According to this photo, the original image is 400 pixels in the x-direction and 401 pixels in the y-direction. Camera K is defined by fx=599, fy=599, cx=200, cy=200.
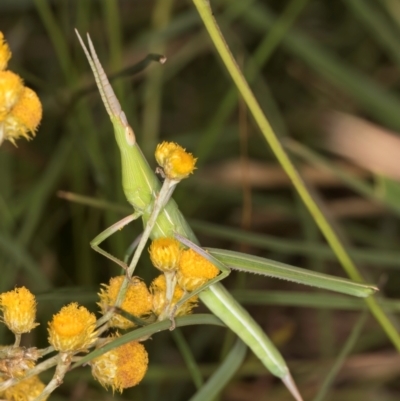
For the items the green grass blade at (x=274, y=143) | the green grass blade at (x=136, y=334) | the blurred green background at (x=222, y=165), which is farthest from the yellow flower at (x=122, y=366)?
the blurred green background at (x=222, y=165)

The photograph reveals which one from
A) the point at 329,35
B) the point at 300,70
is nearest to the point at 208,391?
the point at 300,70

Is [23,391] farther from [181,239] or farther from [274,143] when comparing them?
[274,143]

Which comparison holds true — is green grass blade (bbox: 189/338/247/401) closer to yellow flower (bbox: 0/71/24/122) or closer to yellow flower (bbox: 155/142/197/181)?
yellow flower (bbox: 155/142/197/181)

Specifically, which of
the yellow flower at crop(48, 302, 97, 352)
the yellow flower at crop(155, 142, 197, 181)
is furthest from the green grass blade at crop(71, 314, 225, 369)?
the yellow flower at crop(155, 142, 197, 181)

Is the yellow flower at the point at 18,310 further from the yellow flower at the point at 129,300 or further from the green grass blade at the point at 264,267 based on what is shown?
the green grass blade at the point at 264,267

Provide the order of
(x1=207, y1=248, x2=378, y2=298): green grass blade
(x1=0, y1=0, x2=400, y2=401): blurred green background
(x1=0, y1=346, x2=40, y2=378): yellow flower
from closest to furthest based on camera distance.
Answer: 1. (x1=0, y1=346, x2=40, y2=378): yellow flower
2. (x1=207, y1=248, x2=378, y2=298): green grass blade
3. (x1=0, y1=0, x2=400, y2=401): blurred green background
